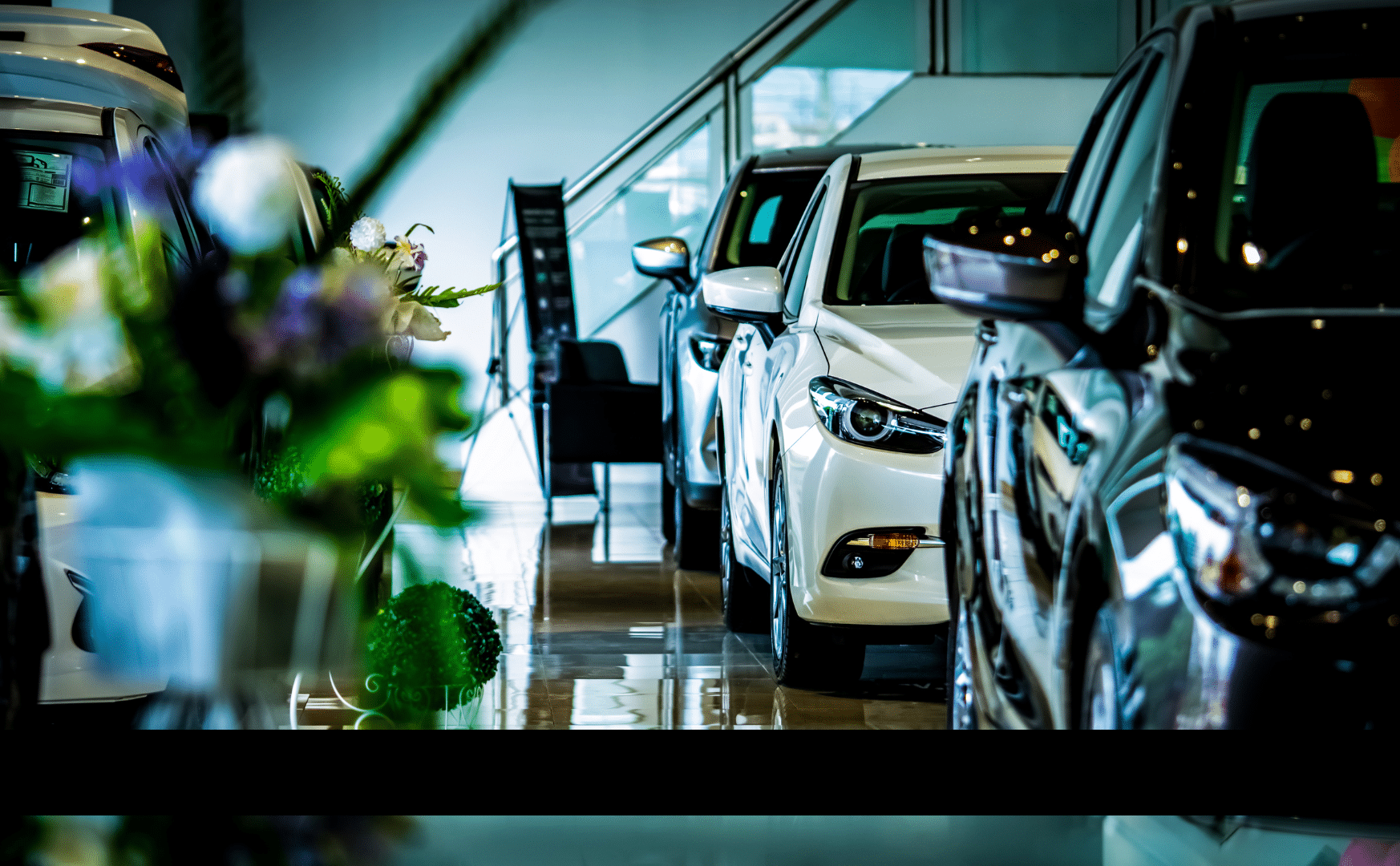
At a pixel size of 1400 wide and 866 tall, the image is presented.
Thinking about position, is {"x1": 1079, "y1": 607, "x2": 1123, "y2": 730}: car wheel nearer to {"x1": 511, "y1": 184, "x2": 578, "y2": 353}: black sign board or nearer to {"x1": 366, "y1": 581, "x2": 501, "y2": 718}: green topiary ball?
{"x1": 366, "y1": 581, "x2": 501, "y2": 718}: green topiary ball

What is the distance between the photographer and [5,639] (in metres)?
0.89

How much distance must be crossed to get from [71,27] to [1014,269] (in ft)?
8.25

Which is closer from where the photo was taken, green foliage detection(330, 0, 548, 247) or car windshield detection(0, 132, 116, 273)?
green foliage detection(330, 0, 548, 247)

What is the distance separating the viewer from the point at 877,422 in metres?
3.41

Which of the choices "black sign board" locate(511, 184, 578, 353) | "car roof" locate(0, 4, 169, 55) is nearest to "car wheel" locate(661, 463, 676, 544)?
"black sign board" locate(511, 184, 578, 353)

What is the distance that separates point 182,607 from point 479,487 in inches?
402

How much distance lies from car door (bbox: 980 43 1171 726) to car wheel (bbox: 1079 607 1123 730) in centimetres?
9

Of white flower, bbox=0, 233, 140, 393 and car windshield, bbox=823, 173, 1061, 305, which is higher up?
white flower, bbox=0, 233, 140, 393

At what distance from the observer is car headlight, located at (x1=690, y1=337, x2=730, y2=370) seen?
5.55 meters

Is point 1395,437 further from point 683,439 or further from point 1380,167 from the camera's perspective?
point 683,439

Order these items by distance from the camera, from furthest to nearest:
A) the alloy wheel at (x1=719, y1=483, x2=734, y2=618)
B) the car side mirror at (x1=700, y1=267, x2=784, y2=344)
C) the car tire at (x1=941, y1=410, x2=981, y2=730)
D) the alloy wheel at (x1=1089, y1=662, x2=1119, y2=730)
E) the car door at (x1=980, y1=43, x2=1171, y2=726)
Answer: the alloy wheel at (x1=719, y1=483, x2=734, y2=618) → the car side mirror at (x1=700, y1=267, x2=784, y2=344) → the car tire at (x1=941, y1=410, x2=981, y2=730) → the car door at (x1=980, y1=43, x2=1171, y2=726) → the alloy wheel at (x1=1089, y1=662, x2=1119, y2=730)

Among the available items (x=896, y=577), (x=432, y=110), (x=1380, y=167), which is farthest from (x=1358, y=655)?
(x=896, y=577)

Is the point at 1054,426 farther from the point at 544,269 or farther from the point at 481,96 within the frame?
the point at 481,96

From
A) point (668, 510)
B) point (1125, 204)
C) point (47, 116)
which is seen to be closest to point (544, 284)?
point (668, 510)
